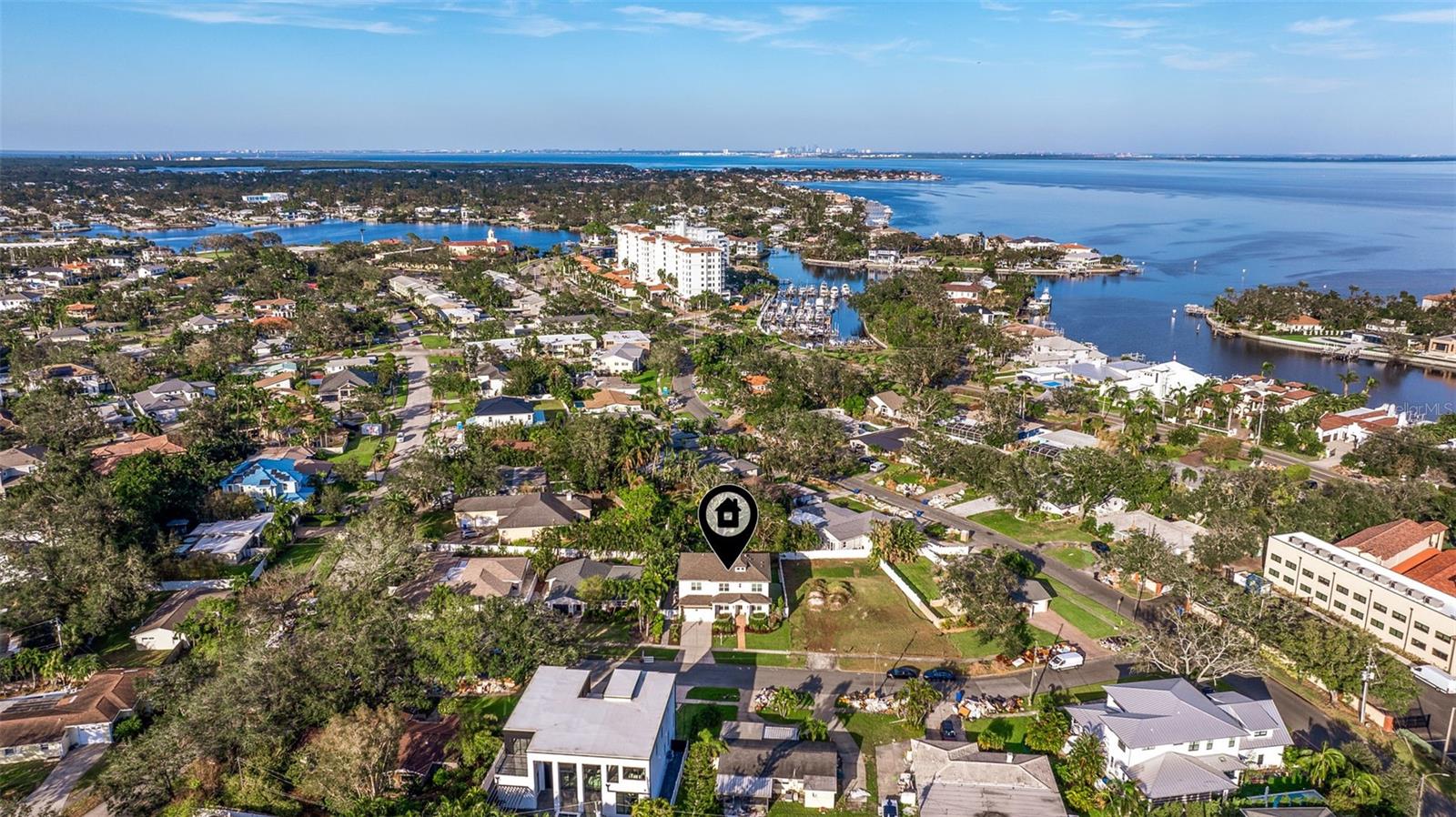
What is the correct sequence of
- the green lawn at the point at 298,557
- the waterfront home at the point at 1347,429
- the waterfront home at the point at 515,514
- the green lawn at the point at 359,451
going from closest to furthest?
1. the green lawn at the point at 298,557
2. the waterfront home at the point at 515,514
3. the green lawn at the point at 359,451
4. the waterfront home at the point at 1347,429

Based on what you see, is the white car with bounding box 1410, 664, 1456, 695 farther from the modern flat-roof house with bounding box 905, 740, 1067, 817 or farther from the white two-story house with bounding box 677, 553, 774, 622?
the white two-story house with bounding box 677, 553, 774, 622

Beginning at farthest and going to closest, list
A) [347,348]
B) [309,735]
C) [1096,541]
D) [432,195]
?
[432,195] < [347,348] < [1096,541] < [309,735]

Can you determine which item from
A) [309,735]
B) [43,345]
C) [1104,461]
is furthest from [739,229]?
[309,735]

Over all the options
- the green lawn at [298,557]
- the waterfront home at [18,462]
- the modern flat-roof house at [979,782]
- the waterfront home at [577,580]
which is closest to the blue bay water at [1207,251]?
the waterfront home at [577,580]

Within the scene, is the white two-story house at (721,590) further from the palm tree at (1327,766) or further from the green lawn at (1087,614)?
the palm tree at (1327,766)

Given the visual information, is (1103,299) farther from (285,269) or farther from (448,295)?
(285,269)

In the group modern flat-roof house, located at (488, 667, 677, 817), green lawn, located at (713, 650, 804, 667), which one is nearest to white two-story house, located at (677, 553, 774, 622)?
green lawn, located at (713, 650, 804, 667)
